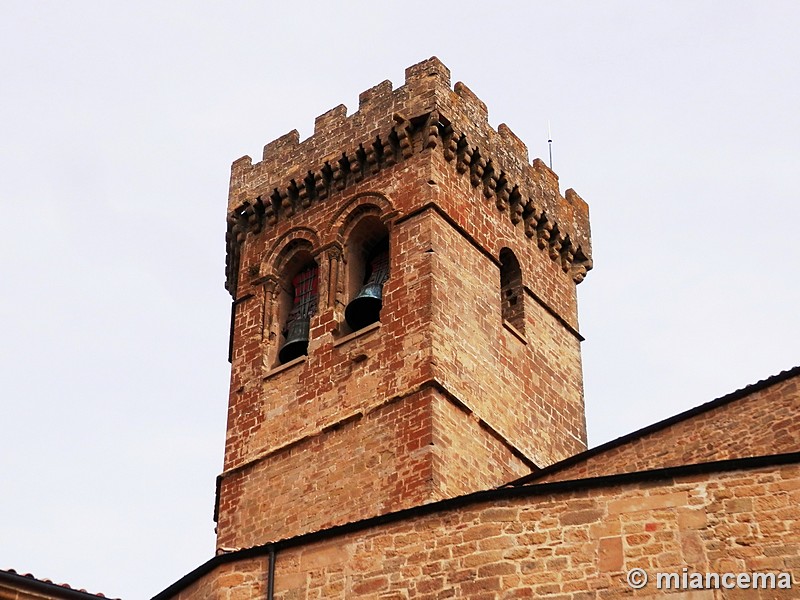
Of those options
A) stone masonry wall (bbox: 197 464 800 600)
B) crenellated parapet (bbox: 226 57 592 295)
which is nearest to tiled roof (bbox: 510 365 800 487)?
stone masonry wall (bbox: 197 464 800 600)

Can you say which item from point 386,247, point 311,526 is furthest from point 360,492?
point 386,247

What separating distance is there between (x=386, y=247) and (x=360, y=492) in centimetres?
451

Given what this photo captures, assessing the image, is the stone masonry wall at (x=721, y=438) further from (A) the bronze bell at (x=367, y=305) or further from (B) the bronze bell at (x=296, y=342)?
(B) the bronze bell at (x=296, y=342)

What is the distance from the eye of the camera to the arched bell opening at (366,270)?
2356cm

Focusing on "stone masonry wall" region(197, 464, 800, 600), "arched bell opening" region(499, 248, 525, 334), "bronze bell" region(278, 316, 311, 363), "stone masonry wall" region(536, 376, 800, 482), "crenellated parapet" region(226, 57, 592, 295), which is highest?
"crenellated parapet" region(226, 57, 592, 295)

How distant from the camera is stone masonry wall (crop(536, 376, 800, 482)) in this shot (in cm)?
1769

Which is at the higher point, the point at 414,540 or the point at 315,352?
the point at 315,352

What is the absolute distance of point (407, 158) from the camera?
24422mm

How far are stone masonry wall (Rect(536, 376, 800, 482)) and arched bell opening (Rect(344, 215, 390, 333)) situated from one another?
17.0 feet

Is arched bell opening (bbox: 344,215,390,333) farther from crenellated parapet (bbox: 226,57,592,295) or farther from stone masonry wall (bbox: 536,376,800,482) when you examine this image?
stone masonry wall (bbox: 536,376,800,482)

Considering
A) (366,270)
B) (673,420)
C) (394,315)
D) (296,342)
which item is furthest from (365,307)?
(673,420)

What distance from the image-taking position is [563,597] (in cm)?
1406

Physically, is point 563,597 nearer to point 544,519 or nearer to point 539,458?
point 544,519

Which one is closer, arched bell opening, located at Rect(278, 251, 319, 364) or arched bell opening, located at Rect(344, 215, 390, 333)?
arched bell opening, located at Rect(344, 215, 390, 333)
